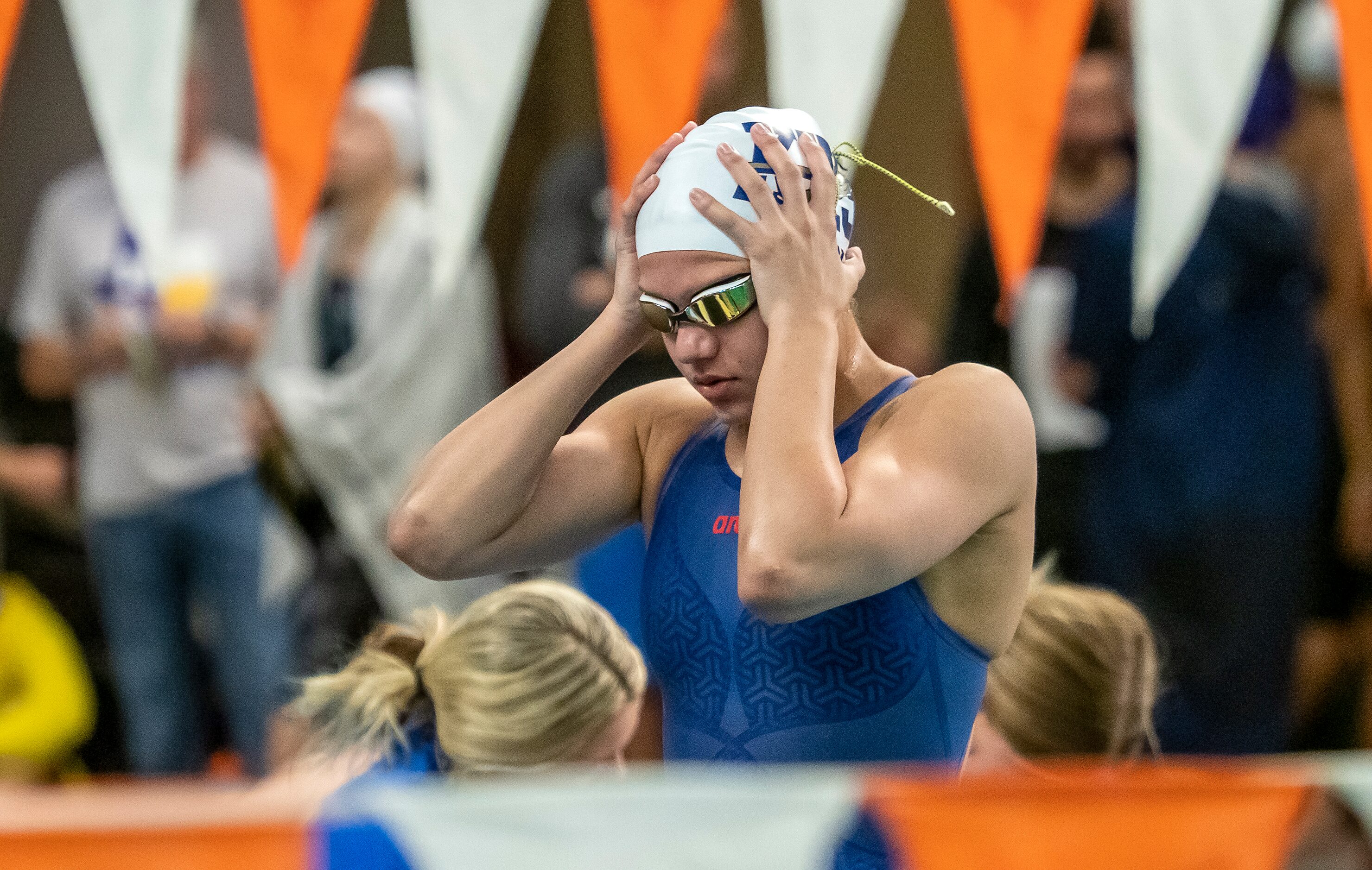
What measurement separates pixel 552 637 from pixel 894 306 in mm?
2156

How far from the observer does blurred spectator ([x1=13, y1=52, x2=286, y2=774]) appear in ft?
12.3

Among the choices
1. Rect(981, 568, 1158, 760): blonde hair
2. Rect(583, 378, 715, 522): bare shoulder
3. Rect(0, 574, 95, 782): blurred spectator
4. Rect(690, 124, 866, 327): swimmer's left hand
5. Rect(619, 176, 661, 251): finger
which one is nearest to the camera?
Rect(690, 124, 866, 327): swimmer's left hand

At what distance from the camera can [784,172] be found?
1.61m

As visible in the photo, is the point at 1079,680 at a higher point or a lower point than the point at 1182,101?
lower

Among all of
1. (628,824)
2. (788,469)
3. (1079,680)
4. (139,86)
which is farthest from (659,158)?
(139,86)

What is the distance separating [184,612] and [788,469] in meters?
2.77

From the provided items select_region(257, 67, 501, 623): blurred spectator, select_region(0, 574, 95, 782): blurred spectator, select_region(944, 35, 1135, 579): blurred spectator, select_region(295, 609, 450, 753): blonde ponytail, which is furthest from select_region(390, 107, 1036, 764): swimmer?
select_region(0, 574, 95, 782): blurred spectator

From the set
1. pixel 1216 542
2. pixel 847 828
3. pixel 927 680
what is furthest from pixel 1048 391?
pixel 847 828

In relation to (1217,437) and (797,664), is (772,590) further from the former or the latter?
(1217,437)

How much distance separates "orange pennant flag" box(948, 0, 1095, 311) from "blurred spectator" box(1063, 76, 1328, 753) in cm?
45

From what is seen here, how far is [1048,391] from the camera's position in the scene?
3.60 meters

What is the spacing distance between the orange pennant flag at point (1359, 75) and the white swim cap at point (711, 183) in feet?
6.24

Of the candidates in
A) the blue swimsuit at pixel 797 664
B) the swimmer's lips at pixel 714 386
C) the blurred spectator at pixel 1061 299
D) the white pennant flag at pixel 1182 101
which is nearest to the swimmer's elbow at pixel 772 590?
the blue swimsuit at pixel 797 664

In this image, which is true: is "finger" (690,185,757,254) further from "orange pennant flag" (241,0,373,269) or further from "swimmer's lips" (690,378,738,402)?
"orange pennant flag" (241,0,373,269)
